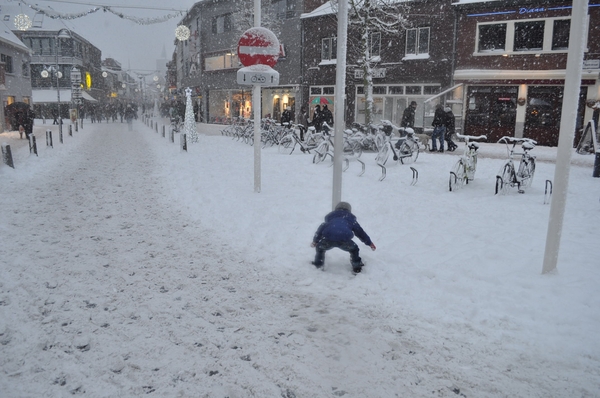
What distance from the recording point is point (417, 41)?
24.7 meters

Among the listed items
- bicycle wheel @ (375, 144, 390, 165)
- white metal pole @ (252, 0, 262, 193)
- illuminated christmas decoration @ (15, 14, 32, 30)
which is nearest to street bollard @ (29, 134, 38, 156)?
illuminated christmas decoration @ (15, 14, 32, 30)

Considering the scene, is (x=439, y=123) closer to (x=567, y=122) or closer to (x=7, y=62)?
(x=567, y=122)

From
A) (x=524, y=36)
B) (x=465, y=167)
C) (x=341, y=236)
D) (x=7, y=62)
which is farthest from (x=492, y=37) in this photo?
(x=7, y=62)

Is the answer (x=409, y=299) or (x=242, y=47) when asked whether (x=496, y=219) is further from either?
(x=242, y=47)

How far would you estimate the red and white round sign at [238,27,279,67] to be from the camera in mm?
8148

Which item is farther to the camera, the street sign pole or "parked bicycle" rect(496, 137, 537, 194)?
"parked bicycle" rect(496, 137, 537, 194)

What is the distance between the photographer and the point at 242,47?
26.8 feet

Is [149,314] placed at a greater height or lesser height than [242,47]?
lesser

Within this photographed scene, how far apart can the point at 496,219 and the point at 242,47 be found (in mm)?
5433

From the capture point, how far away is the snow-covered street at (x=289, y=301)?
3203 mm

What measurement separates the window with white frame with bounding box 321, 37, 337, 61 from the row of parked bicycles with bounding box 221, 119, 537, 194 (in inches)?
360

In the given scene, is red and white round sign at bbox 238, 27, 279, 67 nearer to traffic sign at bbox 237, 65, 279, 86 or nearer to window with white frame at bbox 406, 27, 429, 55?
traffic sign at bbox 237, 65, 279, 86

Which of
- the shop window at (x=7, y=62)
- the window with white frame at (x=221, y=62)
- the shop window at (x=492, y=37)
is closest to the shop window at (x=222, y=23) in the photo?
the window with white frame at (x=221, y=62)

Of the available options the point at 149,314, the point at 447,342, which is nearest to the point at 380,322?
the point at 447,342
